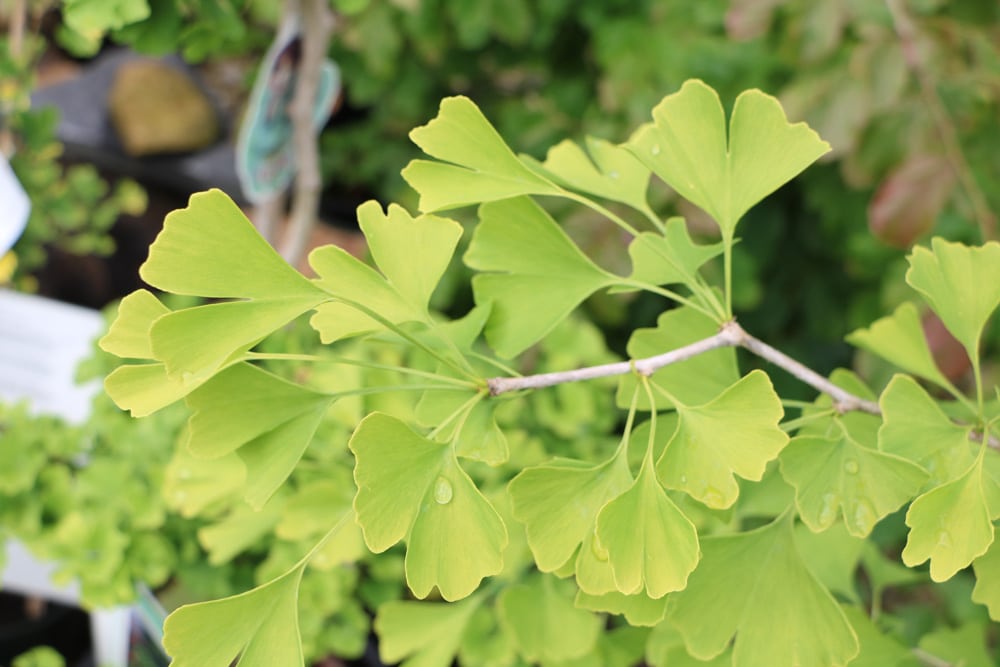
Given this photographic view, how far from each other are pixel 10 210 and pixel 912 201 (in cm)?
57

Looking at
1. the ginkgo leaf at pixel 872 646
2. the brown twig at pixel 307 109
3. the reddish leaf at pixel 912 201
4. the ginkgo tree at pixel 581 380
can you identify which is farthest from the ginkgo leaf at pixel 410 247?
the reddish leaf at pixel 912 201

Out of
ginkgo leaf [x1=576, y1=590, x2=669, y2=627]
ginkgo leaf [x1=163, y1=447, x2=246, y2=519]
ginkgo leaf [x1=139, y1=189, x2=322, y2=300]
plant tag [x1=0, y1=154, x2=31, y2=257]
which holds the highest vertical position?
ginkgo leaf [x1=139, y1=189, x2=322, y2=300]

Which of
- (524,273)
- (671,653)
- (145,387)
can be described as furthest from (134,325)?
(671,653)

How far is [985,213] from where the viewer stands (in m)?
0.64

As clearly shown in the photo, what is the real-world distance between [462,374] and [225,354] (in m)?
0.08

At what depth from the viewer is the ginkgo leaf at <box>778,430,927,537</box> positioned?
0.95 ft

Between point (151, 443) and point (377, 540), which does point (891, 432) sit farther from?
point (151, 443)

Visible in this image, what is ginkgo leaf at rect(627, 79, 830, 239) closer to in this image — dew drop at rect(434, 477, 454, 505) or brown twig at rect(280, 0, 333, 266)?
dew drop at rect(434, 477, 454, 505)

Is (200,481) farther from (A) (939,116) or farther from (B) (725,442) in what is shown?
(A) (939,116)

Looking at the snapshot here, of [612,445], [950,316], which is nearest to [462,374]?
[950,316]

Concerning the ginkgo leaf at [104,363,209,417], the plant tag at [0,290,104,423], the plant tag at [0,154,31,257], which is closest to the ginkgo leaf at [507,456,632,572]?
the ginkgo leaf at [104,363,209,417]

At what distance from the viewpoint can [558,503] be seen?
292mm

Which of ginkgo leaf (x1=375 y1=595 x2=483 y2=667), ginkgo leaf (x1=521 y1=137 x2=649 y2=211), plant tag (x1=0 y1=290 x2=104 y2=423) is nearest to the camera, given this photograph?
ginkgo leaf (x1=521 y1=137 x2=649 y2=211)

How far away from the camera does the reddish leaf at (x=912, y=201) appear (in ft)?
2.12
